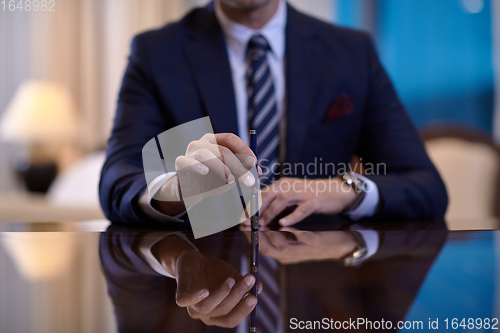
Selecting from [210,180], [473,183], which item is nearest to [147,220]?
[210,180]

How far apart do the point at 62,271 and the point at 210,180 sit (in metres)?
0.31

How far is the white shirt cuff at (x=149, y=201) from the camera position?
707 mm

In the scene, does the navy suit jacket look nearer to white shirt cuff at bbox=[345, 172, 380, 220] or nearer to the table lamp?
white shirt cuff at bbox=[345, 172, 380, 220]

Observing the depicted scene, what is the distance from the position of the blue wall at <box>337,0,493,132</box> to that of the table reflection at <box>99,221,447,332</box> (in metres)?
2.31

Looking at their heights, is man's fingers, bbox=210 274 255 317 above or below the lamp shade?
above

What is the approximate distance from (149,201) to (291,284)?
441mm

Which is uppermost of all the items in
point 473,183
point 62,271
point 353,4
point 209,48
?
point 353,4

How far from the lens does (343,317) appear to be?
25 cm

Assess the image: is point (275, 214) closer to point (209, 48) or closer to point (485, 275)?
point (485, 275)

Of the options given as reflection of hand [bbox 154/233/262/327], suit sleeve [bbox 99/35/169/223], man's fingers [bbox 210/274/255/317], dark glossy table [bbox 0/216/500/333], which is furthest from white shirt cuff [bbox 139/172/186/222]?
man's fingers [bbox 210/274/255/317]

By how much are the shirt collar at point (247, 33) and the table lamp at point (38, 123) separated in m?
2.10

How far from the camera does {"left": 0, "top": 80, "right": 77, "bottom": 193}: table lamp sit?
277cm

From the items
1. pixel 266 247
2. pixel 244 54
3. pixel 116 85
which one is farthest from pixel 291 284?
pixel 116 85

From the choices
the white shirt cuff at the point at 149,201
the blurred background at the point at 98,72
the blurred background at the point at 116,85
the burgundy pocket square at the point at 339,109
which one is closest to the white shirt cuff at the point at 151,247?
the white shirt cuff at the point at 149,201
